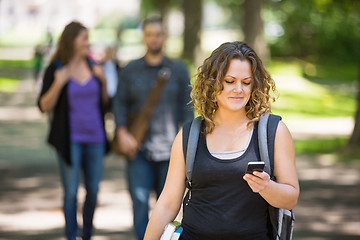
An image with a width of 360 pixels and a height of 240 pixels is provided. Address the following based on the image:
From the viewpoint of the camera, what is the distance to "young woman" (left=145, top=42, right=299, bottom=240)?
3117 millimetres

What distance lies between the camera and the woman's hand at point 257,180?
2.84 m

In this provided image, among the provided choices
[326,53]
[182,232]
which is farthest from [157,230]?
[326,53]

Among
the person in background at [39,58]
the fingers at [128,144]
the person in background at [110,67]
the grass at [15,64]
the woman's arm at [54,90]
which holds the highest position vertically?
the woman's arm at [54,90]

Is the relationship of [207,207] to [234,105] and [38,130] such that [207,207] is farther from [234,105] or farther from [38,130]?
[38,130]

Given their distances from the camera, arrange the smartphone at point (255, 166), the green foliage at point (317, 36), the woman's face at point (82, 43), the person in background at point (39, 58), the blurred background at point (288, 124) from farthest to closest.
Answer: the green foliage at point (317, 36) < the person in background at point (39, 58) < the blurred background at point (288, 124) < the woman's face at point (82, 43) < the smartphone at point (255, 166)

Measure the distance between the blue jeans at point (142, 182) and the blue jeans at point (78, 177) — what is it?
0.56m

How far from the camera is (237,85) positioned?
3186 mm

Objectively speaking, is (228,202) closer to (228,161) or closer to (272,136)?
(228,161)

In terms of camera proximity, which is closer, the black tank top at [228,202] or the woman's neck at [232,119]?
the black tank top at [228,202]

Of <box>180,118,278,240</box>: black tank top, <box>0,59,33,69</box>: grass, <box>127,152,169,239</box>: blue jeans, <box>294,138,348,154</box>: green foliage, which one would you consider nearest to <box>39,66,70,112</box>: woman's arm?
<box>127,152,169,239</box>: blue jeans

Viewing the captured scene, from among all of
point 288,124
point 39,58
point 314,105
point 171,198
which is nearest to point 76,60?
point 171,198

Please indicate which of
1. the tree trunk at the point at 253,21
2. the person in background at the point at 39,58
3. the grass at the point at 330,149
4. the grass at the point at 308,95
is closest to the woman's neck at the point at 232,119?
the grass at the point at 330,149

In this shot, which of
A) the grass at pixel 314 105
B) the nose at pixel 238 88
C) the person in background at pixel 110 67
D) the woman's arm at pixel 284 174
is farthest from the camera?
the grass at pixel 314 105

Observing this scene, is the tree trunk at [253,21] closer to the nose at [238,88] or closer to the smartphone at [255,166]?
the nose at [238,88]
